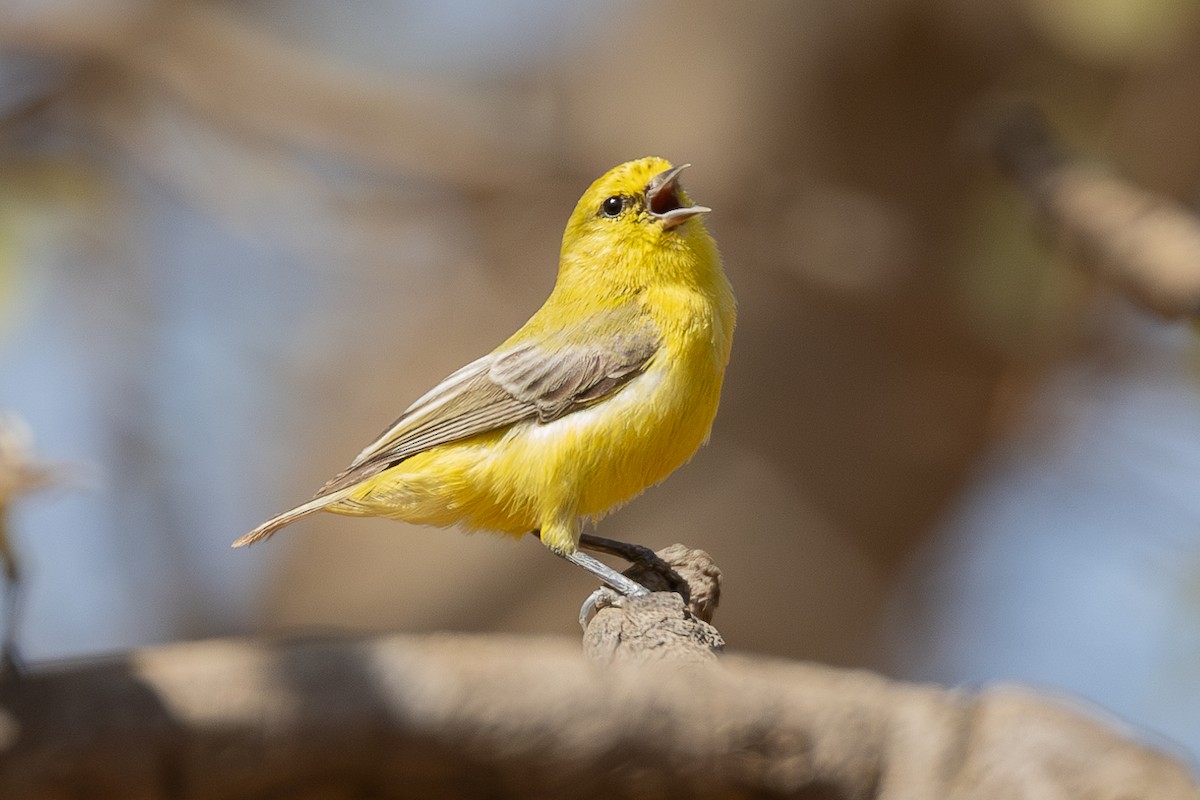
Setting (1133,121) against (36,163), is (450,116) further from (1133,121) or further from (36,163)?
(1133,121)

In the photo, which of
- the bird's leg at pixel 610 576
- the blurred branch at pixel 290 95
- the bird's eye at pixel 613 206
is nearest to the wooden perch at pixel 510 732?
the bird's leg at pixel 610 576

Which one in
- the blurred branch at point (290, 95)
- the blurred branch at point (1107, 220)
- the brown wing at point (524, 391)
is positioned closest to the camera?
the brown wing at point (524, 391)

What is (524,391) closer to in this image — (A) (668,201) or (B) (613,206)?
(B) (613,206)

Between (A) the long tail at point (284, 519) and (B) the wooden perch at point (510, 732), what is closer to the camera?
(B) the wooden perch at point (510, 732)

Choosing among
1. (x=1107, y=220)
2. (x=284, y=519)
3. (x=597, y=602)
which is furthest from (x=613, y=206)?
(x=1107, y=220)

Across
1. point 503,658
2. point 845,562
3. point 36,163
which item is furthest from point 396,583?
point 503,658

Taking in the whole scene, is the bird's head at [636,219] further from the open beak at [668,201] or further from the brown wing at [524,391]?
the brown wing at [524,391]
